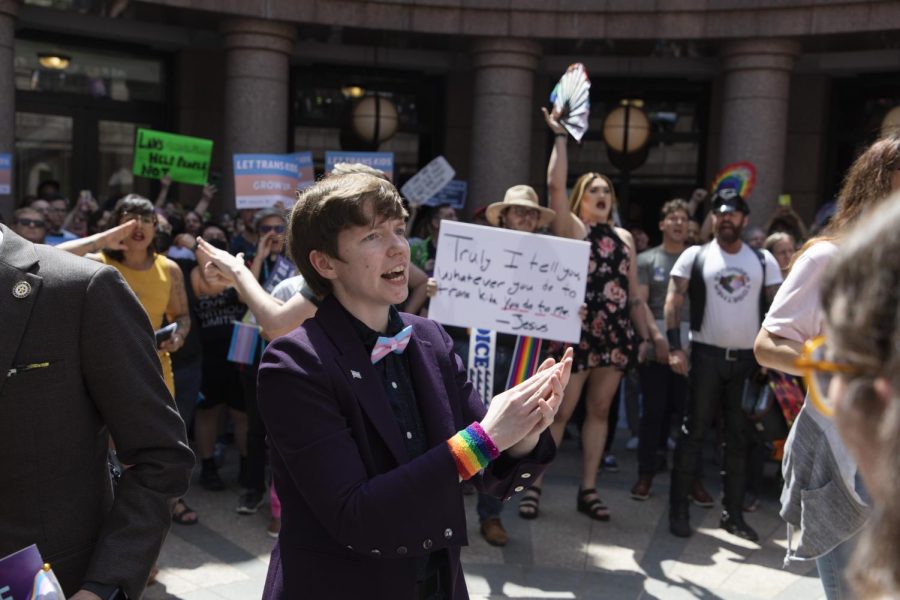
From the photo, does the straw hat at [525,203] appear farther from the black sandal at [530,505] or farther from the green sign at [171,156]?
the green sign at [171,156]

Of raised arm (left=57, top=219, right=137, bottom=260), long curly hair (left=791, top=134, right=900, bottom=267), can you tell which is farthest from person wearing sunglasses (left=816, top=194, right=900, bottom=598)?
raised arm (left=57, top=219, right=137, bottom=260)

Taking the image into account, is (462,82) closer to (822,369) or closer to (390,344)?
(390,344)

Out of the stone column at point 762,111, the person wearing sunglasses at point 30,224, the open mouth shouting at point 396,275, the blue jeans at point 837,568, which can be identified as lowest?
the blue jeans at point 837,568

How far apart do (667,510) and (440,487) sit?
4805 millimetres

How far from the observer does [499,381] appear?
19.0 feet

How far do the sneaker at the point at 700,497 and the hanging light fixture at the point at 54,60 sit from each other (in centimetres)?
915

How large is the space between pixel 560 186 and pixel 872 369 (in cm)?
482

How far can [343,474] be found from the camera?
6.47ft

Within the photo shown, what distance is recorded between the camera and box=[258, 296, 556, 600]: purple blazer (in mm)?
1940

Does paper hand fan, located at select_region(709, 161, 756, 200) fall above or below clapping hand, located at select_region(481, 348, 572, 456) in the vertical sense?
above

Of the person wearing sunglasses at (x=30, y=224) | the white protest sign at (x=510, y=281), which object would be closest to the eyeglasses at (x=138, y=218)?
the person wearing sunglasses at (x=30, y=224)

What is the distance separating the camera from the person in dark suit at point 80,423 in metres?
1.86

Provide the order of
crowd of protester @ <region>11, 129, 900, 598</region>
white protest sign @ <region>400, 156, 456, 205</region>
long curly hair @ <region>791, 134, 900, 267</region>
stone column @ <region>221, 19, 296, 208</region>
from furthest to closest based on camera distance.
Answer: stone column @ <region>221, 19, 296, 208</region> < white protest sign @ <region>400, 156, 456, 205</region> < crowd of protester @ <region>11, 129, 900, 598</region> < long curly hair @ <region>791, 134, 900, 267</region>

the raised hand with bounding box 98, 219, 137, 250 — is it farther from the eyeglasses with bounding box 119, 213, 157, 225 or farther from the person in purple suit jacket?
the person in purple suit jacket
